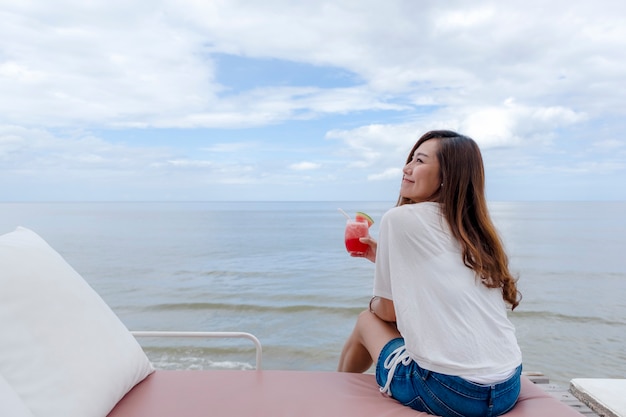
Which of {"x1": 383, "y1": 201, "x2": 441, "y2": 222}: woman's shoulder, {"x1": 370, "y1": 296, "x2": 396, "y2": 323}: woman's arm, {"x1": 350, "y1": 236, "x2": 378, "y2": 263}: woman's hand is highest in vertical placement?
{"x1": 383, "y1": 201, "x2": 441, "y2": 222}: woman's shoulder

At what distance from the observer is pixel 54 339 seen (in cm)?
130

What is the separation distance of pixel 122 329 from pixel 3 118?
1896 inches

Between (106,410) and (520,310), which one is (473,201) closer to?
(106,410)

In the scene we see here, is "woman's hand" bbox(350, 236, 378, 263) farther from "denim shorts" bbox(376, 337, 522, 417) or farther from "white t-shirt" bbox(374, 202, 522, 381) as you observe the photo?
"denim shorts" bbox(376, 337, 522, 417)

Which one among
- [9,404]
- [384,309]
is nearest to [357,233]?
[384,309]

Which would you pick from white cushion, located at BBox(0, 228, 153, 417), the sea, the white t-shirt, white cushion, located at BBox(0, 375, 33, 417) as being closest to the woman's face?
the white t-shirt

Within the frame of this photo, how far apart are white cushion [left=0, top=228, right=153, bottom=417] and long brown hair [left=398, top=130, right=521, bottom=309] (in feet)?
3.78

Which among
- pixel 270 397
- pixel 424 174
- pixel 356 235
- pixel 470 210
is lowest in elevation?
pixel 270 397

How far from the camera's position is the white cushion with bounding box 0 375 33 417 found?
944mm

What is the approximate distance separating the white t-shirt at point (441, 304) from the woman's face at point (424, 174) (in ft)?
0.43

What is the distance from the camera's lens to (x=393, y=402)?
61.7 inches

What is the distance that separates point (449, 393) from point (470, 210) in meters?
0.59

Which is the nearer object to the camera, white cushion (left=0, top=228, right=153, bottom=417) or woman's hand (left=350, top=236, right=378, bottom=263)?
white cushion (left=0, top=228, right=153, bottom=417)

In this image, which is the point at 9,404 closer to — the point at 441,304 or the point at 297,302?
the point at 441,304
